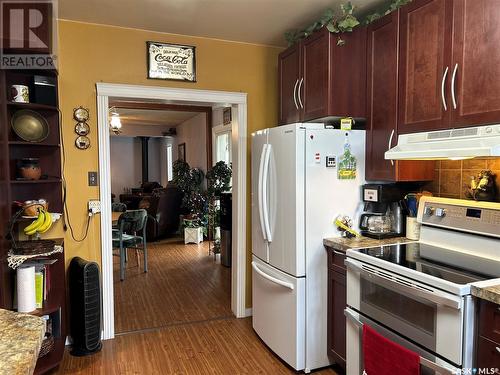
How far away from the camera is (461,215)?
1.98m

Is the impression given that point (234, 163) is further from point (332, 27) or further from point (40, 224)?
point (40, 224)

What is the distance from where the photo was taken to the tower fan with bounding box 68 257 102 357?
2629 millimetres

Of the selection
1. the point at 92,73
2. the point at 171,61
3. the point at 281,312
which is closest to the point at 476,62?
the point at 281,312

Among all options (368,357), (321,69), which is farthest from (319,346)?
(321,69)

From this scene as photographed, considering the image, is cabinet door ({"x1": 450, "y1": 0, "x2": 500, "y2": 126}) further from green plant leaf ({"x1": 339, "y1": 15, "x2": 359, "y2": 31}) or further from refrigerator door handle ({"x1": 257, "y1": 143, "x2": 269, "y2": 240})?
refrigerator door handle ({"x1": 257, "y1": 143, "x2": 269, "y2": 240})

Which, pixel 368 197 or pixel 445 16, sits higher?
pixel 445 16

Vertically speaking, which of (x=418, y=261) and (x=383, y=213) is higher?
(x=383, y=213)

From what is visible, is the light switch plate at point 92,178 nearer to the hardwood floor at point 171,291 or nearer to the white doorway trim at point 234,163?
the white doorway trim at point 234,163

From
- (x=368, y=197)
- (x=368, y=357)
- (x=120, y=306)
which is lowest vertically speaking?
(x=120, y=306)

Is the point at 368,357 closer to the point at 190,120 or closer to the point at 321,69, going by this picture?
the point at 321,69

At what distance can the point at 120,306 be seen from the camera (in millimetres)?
3619

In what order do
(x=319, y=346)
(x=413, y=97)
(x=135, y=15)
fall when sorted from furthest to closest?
(x=135, y=15) < (x=319, y=346) < (x=413, y=97)

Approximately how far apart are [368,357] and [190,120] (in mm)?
6900

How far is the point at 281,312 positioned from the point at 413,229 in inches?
41.0
